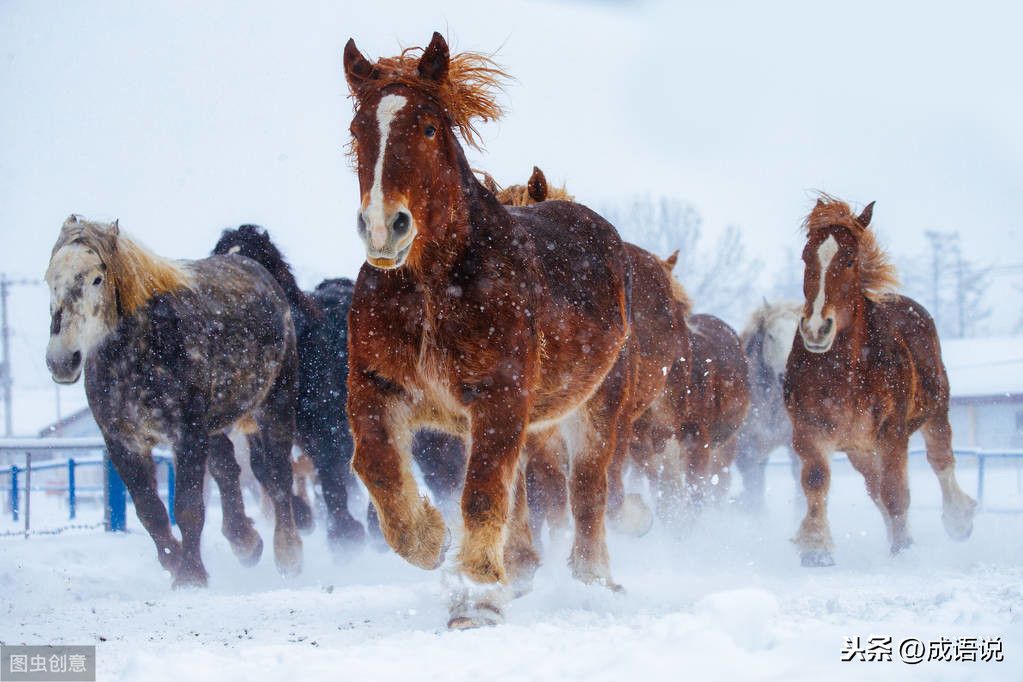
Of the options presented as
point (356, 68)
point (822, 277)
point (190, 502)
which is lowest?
point (190, 502)

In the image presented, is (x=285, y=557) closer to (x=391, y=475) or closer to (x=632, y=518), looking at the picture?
(x=632, y=518)

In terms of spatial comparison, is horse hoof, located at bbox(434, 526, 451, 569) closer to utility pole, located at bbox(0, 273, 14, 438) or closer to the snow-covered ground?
the snow-covered ground

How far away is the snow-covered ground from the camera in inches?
130

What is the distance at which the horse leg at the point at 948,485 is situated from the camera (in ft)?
30.5

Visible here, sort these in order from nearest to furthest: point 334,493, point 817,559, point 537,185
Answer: point 537,185
point 817,559
point 334,493

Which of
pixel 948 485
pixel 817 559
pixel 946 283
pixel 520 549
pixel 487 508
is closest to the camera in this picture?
pixel 487 508

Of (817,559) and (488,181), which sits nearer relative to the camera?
(488,181)

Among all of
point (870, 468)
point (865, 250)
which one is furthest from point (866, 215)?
point (870, 468)

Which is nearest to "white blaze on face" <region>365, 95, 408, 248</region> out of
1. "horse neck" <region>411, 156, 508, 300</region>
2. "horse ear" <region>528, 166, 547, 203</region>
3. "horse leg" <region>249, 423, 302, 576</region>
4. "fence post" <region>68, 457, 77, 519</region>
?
"horse neck" <region>411, 156, 508, 300</region>

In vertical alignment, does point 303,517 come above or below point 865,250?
below

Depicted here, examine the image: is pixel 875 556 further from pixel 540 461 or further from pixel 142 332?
pixel 142 332

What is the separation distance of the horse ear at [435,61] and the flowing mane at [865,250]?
4.40m

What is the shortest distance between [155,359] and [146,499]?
3.09 feet

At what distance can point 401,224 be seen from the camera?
4.22 metres
